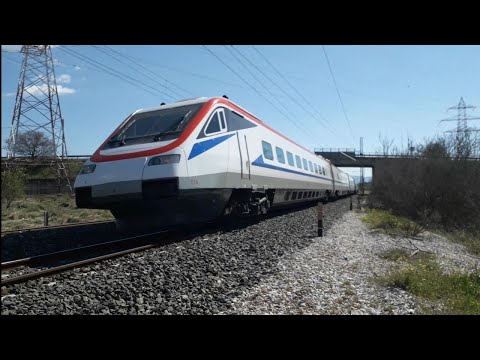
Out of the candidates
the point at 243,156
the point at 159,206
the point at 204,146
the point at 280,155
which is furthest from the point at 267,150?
the point at 159,206

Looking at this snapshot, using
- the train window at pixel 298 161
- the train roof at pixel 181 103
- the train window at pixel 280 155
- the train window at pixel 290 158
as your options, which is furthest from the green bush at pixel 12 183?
the train window at pixel 298 161

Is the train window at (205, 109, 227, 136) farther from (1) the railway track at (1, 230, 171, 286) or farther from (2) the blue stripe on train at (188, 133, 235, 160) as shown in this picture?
(1) the railway track at (1, 230, 171, 286)

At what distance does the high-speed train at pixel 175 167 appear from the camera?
7.05 metres

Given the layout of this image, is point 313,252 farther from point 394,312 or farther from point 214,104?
point 214,104

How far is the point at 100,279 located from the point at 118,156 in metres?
3.21

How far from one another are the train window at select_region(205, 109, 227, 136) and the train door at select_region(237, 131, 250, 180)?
0.83 meters

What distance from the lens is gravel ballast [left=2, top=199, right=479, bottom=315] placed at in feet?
13.9

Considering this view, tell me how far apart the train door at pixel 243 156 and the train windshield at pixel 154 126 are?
1.68 metres

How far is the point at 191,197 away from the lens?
7.40 meters

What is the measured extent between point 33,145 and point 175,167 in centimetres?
326

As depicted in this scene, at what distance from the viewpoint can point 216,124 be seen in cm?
861

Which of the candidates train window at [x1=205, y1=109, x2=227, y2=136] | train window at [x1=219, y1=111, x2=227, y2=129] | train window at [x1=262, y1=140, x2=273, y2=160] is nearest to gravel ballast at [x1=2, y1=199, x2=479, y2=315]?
train window at [x1=205, y1=109, x2=227, y2=136]

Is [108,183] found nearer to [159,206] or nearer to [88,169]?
[88,169]

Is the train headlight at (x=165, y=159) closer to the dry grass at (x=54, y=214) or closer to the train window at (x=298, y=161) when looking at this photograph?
the dry grass at (x=54, y=214)
